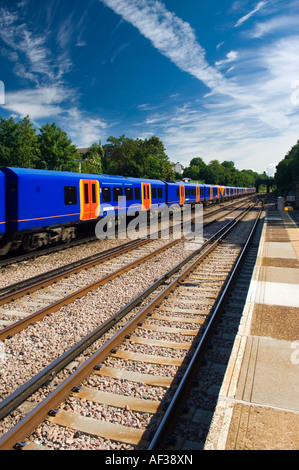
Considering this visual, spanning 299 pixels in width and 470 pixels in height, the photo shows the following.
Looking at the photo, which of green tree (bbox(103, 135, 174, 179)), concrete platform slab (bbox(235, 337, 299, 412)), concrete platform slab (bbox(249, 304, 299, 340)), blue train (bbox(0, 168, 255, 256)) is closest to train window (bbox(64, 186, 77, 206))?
blue train (bbox(0, 168, 255, 256))

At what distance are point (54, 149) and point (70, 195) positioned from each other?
105ft

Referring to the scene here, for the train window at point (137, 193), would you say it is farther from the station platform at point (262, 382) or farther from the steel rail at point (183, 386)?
the steel rail at point (183, 386)

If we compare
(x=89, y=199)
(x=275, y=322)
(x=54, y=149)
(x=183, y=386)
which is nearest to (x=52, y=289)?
(x=183, y=386)

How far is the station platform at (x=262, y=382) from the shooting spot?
10.1 ft

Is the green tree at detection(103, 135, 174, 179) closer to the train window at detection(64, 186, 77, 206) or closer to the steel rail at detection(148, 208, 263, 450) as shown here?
the train window at detection(64, 186, 77, 206)

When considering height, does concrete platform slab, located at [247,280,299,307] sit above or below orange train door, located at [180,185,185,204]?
below

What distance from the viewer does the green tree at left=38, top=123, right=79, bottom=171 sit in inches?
1682

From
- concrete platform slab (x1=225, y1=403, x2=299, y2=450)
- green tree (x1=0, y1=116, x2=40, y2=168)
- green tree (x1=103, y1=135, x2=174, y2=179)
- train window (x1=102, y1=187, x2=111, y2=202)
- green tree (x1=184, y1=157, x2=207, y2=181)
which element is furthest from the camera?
green tree (x1=184, y1=157, x2=207, y2=181)

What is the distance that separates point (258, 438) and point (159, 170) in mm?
60475

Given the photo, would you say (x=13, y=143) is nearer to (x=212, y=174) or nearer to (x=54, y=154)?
(x=54, y=154)

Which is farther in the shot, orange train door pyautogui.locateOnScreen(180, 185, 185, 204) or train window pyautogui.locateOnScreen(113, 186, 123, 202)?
orange train door pyautogui.locateOnScreen(180, 185, 185, 204)

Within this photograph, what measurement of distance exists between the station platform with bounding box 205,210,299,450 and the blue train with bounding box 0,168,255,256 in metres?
8.10
